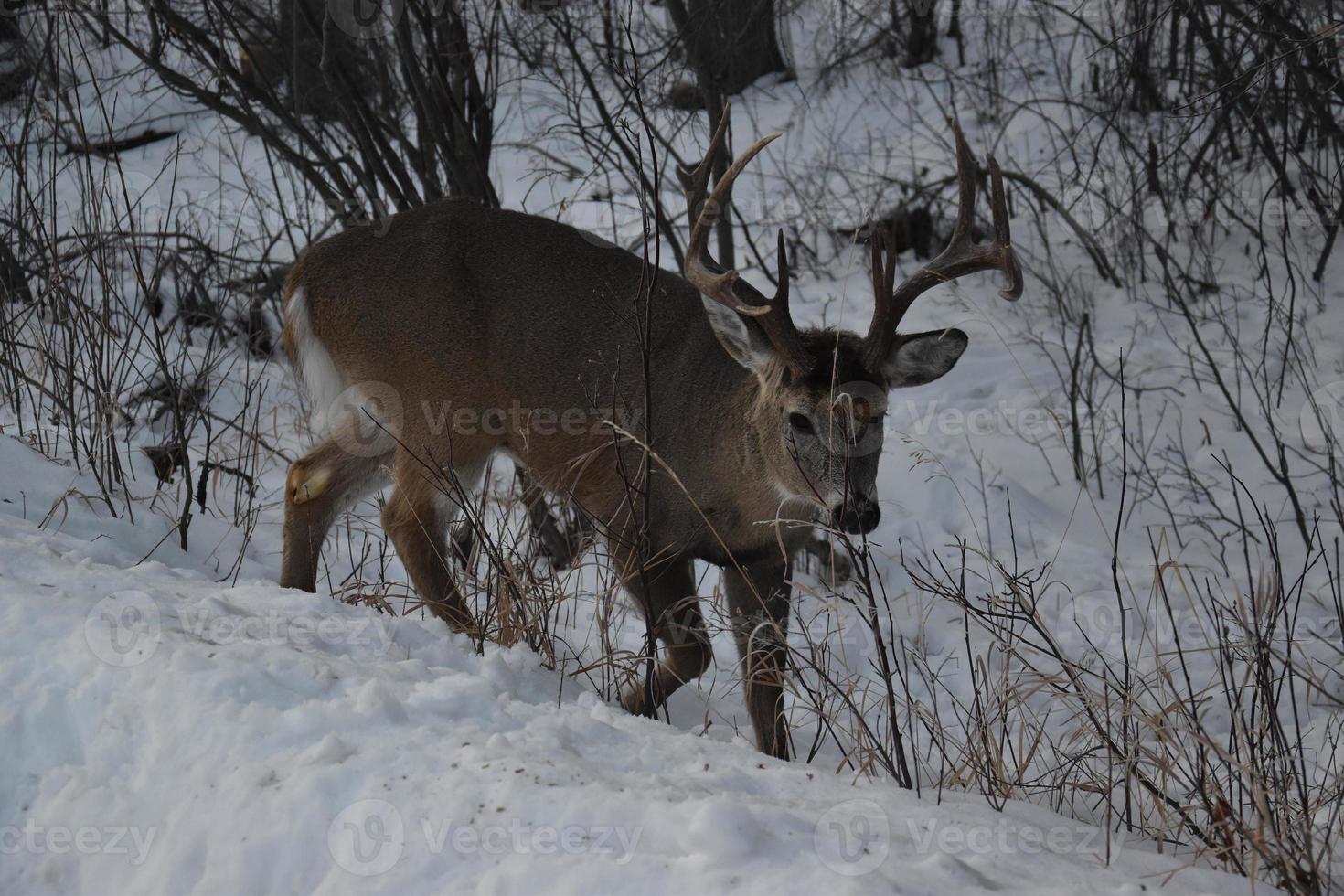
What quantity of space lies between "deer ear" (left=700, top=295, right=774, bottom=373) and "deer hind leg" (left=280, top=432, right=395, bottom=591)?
127cm

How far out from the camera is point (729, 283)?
3.95 metres

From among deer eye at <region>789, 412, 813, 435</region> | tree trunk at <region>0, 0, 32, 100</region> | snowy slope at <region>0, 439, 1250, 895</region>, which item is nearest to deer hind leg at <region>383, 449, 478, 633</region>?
deer eye at <region>789, 412, 813, 435</region>

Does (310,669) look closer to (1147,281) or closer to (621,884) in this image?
(621,884)

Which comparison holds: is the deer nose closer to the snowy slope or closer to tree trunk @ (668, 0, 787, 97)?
the snowy slope

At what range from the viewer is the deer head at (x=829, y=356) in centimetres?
381

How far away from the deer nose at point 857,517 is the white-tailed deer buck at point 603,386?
0.09 meters

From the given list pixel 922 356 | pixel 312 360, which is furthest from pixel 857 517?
pixel 312 360

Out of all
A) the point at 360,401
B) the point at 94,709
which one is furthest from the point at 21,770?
the point at 360,401

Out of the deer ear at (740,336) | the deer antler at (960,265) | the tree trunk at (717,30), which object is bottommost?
the deer ear at (740,336)

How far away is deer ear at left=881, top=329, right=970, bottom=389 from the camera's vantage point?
13.5ft

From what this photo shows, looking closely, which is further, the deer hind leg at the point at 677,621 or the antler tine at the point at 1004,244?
the deer hind leg at the point at 677,621

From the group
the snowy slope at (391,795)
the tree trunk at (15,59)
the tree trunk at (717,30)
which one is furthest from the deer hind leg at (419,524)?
the tree trunk at (717,30)

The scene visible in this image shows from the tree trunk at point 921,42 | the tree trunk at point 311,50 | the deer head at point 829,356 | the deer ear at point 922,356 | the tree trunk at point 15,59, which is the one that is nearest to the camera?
the deer head at point 829,356

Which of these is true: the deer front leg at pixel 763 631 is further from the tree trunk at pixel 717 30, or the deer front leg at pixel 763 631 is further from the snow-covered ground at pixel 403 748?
the tree trunk at pixel 717 30
